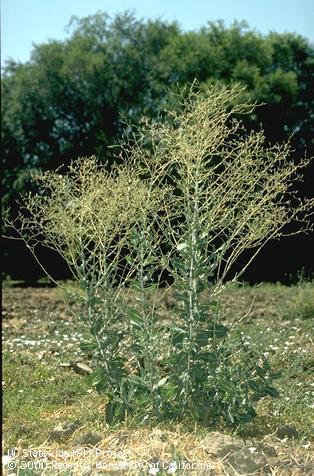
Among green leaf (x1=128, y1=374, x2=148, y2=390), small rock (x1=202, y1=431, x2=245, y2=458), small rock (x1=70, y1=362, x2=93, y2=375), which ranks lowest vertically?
small rock (x1=202, y1=431, x2=245, y2=458)

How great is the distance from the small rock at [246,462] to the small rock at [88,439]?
73 centimetres

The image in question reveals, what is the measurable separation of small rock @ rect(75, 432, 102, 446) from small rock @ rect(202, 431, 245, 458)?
1.87 ft

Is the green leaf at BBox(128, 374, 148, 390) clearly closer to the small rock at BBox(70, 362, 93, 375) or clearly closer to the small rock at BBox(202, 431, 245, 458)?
the small rock at BBox(202, 431, 245, 458)

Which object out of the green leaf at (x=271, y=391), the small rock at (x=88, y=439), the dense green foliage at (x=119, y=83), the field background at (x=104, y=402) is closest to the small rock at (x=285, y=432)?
the field background at (x=104, y=402)

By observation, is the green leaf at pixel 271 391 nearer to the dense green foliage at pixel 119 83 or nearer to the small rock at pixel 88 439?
the small rock at pixel 88 439

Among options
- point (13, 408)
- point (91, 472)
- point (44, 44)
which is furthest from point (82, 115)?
point (91, 472)

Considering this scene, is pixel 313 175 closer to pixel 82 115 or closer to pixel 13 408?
pixel 82 115

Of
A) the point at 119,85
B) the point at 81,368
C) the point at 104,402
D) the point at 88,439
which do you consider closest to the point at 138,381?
the point at 88,439

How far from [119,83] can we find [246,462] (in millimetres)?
14585

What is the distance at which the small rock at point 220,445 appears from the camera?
384 cm

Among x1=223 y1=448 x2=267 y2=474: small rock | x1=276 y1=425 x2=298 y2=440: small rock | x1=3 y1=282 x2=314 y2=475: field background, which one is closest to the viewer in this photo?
x1=223 y1=448 x2=267 y2=474: small rock

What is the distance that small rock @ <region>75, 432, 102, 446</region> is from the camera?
4.16 m

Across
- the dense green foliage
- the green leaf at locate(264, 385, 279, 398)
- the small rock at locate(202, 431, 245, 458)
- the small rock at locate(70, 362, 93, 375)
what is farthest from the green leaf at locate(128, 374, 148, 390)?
the dense green foliage

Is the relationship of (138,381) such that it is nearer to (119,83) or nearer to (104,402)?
(104,402)
